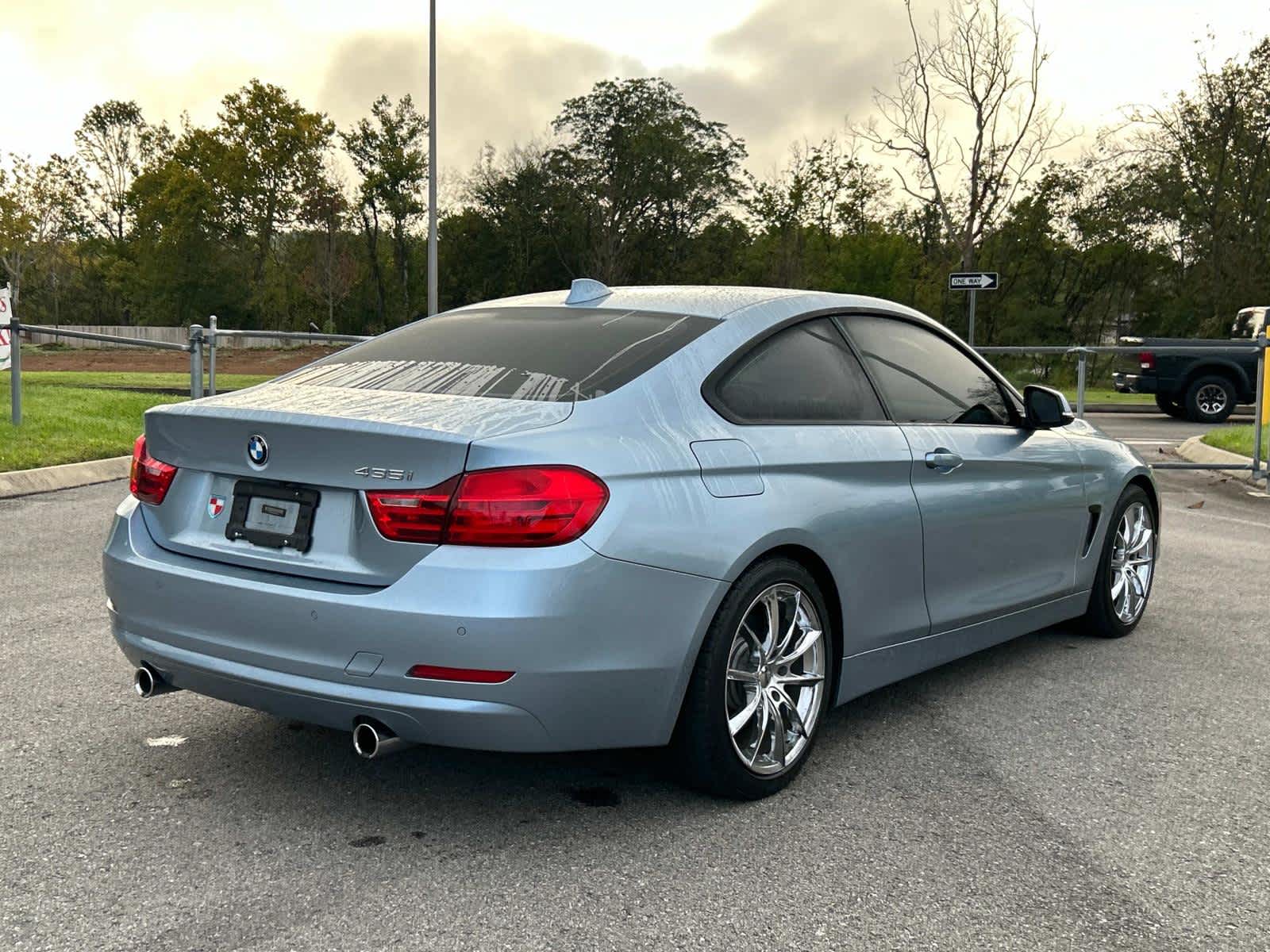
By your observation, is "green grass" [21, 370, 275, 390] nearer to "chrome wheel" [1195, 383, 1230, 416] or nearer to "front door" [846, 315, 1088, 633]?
"chrome wheel" [1195, 383, 1230, 416]

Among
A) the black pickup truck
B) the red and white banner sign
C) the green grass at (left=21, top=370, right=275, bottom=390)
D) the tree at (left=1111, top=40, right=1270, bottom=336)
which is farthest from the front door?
the tree at (left=1111, top=40, right=1270, bottom=336)

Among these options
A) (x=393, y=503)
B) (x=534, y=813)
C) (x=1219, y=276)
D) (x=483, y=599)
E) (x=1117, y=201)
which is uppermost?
(x=1117, y=201)

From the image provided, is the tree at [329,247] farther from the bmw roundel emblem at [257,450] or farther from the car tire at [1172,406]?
the bmw roundel emblem at [257,450]

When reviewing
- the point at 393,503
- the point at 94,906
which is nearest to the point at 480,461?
the point at 393,503

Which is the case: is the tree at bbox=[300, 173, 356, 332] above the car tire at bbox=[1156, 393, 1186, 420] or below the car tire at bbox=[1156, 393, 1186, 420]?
above

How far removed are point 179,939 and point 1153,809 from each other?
264cm

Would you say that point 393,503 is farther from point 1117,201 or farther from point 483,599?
point 1117,201

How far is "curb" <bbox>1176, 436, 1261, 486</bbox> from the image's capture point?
13.0m

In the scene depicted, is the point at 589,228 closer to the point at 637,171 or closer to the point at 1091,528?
the point at 637,171

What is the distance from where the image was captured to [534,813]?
3635mm

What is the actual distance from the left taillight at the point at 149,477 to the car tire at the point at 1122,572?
12.9 feet

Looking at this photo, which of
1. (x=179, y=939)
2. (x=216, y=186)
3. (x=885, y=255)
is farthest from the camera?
(x=216, y=186)

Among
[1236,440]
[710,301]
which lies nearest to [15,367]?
[710,301]

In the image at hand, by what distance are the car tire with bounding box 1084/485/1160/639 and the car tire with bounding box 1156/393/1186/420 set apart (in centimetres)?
1765
